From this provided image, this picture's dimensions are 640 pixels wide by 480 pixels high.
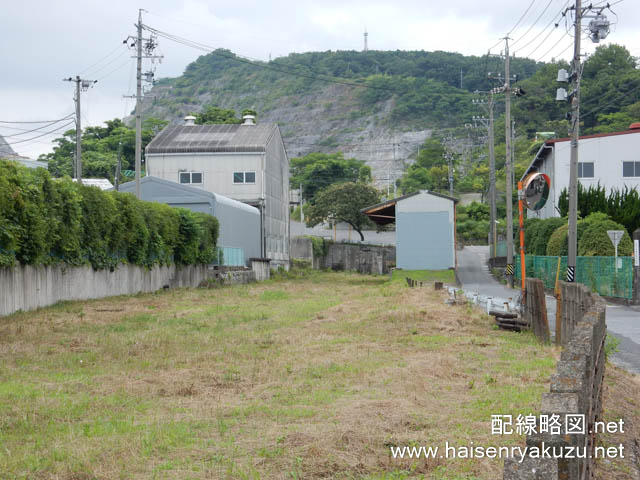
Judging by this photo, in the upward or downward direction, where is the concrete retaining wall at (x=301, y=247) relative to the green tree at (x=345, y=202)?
downward

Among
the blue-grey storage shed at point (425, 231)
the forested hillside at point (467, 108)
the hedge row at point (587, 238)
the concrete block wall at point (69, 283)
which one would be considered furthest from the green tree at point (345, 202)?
the concrete block wall at point (69, 283)

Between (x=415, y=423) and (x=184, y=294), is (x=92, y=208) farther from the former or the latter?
(x=415, y=423)

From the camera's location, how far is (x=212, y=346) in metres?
12.5

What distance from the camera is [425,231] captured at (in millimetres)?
44062

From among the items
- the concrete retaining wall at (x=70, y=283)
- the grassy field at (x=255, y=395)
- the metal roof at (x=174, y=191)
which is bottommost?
the grassy field at (x=255, y=395)

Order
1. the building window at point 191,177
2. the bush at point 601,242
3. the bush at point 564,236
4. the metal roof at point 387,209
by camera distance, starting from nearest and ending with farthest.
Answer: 1. the bush at point 601,242
2. the bush at point 564,236
3. the metal roof at point 387,209
4. the building window at point 191,177

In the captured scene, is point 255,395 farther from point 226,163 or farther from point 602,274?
point 226,163

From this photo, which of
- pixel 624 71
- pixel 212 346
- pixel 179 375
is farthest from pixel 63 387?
pixel 624 71

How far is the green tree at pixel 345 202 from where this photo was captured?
259ft

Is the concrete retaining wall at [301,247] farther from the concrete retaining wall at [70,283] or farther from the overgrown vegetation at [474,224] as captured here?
the concrete retaining wall at [70,283]

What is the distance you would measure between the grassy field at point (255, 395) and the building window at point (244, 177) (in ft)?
109

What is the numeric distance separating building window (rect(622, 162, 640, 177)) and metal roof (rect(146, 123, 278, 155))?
77.9 feet

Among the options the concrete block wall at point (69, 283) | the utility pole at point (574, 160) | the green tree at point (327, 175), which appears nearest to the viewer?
the concrete block wall at point (69, 283)

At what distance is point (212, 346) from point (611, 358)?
6.78 meters
